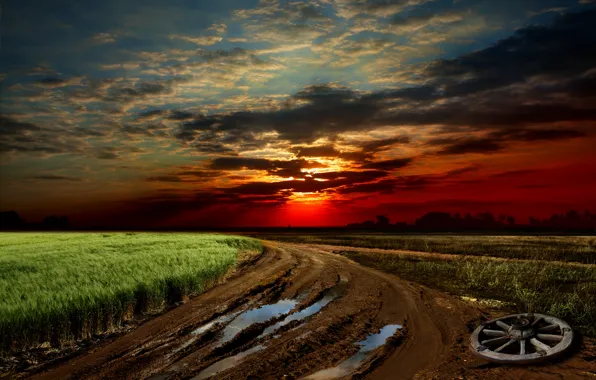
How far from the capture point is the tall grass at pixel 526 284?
434 inches

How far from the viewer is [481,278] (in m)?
18.2

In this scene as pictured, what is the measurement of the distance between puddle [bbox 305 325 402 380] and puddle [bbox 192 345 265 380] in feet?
5.43

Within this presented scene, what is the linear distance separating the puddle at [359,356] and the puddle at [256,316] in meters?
2.94

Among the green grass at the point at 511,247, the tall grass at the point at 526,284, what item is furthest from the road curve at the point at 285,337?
the green grass at the point at 511,247

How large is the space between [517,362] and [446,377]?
1599 millimetres

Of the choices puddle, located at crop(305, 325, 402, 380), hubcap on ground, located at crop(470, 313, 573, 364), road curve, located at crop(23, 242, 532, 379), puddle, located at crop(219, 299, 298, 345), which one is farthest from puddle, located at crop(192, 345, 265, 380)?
hubcap on ground, located at crop(470, 313, 573, 364)

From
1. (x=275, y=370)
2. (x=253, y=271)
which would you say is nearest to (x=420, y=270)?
(x=253, y=271)

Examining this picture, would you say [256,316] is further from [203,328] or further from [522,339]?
[522,339]

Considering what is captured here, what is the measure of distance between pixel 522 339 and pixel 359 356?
357 cm

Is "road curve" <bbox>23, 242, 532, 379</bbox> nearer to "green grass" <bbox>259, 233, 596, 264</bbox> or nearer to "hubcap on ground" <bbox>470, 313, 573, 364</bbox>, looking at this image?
"hubcap on ground" <bbox>470, 313, 573, 364</bbox>

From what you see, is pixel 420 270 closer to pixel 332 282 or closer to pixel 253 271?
pixel 332 282

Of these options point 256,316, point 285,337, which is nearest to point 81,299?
point 256,316

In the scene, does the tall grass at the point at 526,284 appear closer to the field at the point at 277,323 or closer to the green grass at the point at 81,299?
the field at the point at 277,323

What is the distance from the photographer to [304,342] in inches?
347
